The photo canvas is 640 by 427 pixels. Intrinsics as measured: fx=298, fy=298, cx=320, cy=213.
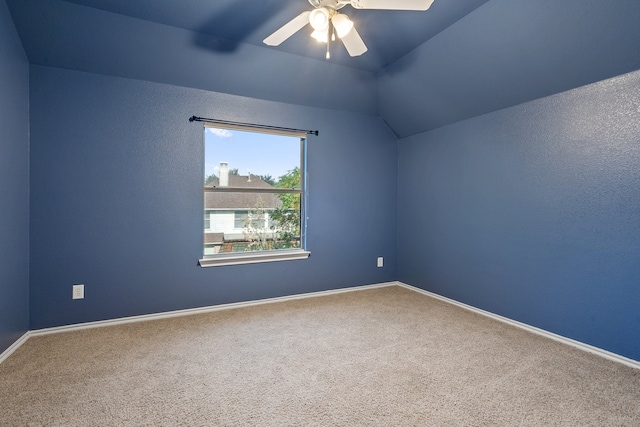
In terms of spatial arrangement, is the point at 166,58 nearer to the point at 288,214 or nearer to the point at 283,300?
the point at 288,214

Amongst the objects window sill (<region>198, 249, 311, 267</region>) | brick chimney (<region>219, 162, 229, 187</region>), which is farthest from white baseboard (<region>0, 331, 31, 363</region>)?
brick chimney (<region>219, 162, 229, 187</region>)

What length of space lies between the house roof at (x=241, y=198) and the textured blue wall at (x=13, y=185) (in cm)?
143

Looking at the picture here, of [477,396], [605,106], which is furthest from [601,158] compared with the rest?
[477,396]

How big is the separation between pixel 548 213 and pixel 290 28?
253cm

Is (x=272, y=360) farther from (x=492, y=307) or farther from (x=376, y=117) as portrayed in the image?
(x=376, y=117)

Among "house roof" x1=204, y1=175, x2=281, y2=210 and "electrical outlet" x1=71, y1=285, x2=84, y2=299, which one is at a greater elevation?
"house roof" x1=204, y1=175, x2=281, y2=210

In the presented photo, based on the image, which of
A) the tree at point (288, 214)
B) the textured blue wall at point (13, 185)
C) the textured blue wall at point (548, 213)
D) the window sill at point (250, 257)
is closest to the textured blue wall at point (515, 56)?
the textured blue wall at point (548, 213)

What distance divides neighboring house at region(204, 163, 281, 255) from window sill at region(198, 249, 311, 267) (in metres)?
0.14

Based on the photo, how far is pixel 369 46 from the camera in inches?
112

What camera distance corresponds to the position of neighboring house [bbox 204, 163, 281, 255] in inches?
128

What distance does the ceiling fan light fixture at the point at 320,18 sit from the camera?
174 cm

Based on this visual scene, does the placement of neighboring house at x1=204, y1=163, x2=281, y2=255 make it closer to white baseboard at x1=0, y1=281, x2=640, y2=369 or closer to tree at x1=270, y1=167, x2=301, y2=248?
tree at x1=270, y1=167, x2=301, y2=248

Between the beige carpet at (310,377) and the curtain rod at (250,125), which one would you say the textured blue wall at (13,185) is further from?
the curtain rod at (250,125)

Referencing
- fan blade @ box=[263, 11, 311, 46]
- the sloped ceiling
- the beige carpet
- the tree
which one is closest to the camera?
the beige carpet
